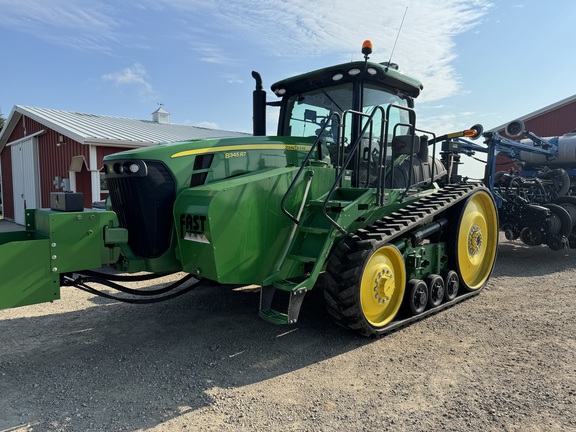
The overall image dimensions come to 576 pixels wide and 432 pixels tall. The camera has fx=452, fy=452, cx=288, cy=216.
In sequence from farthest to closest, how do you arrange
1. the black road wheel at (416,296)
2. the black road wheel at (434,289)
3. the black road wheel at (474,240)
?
the black road wheel at (474,240), the black road wheel at (434,289), the black road wheel at (416,296)

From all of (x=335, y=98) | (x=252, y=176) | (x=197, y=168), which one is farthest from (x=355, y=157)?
(x=197, y=168)

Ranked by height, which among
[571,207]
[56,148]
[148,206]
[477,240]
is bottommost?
[477,240]

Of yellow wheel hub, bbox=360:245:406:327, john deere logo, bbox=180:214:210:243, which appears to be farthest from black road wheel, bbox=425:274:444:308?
john deere logo, bbox=180:214:210:243

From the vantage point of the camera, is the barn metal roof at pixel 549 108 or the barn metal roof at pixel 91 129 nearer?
the barn metal roof at pixel 91 129

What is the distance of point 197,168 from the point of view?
407 centimetres

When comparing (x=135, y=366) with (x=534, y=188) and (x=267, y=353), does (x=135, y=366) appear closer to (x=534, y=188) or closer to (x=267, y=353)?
(x=267, y=353)

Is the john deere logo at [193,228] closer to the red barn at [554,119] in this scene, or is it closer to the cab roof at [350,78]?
the cab roof at [350,78]

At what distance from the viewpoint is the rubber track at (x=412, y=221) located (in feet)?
14.3

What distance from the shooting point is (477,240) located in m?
5.85

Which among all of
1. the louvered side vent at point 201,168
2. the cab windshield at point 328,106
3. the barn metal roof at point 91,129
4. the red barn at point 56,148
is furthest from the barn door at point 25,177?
the louvered side vent at point 201,168

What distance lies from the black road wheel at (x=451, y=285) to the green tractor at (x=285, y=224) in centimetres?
2

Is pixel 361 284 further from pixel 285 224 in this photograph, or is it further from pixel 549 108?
pixel 549 108

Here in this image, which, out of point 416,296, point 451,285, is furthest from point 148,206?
point 451,285

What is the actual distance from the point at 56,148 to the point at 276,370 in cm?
1255
